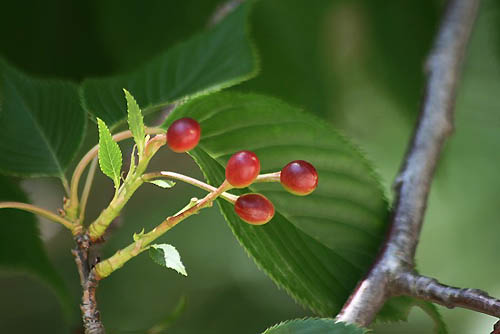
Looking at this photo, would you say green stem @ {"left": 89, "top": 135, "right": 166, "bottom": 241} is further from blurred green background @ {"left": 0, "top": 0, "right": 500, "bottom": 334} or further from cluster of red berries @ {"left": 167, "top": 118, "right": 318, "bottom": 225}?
blurred green background @ {"left": 0, "top": 0, "right": 500, "bottom": 334}

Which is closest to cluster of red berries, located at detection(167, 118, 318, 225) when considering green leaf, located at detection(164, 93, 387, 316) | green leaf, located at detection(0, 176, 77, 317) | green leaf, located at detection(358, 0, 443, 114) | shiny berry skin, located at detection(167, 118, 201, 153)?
shiny berry skin, located at detection(167, 118, 201, 153)

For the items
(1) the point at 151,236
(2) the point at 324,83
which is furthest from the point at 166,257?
(2) the point at 324,83

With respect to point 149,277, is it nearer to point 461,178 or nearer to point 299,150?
point 461,178

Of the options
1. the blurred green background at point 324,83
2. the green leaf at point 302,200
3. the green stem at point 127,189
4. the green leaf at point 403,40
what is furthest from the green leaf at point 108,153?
the green leaf at point 403,40

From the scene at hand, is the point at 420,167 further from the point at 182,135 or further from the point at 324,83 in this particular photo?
the point at 324,83

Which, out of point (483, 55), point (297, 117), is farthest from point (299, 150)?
point (483, 55)

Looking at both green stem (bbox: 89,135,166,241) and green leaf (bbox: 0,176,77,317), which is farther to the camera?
green leaf (bbox: 0,176,77,317)
